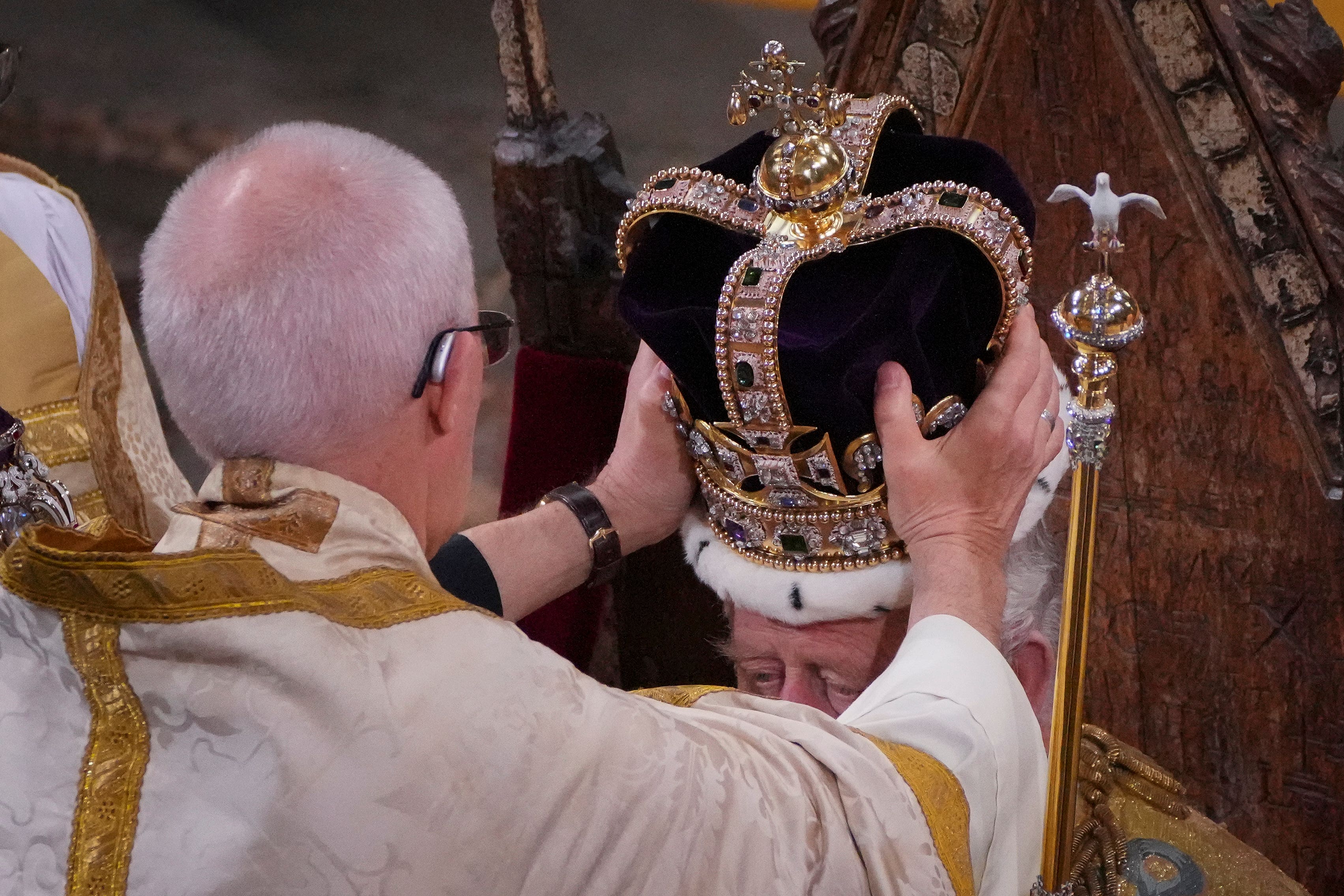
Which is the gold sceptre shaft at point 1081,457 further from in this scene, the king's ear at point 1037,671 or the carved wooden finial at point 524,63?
the carved wooden finial at point 524,63

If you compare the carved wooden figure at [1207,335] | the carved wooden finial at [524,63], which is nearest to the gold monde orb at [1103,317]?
the carved wooden figure at [1207,335]

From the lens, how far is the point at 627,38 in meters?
2.54

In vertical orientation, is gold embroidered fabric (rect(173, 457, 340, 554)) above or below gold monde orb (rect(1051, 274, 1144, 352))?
below

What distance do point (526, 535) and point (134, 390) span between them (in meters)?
0.75

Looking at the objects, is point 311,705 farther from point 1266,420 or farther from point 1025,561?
point 1266,420

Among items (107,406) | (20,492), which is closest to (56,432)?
(107,406)

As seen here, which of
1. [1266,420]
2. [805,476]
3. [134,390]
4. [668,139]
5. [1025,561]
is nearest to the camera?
[805,476]

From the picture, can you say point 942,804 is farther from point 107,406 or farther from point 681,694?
point 107,406

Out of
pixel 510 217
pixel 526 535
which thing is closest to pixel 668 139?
pixel 510 217

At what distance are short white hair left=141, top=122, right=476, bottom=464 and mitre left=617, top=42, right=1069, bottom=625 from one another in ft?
1.25

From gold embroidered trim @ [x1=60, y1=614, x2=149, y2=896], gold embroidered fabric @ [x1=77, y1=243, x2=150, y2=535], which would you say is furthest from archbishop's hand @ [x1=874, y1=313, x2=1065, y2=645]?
gold embroidered fabric @ [x1=77, y1=243, x2=150, y2=535]

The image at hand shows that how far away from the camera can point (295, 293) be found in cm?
110

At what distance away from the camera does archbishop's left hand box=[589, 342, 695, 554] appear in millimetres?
1694

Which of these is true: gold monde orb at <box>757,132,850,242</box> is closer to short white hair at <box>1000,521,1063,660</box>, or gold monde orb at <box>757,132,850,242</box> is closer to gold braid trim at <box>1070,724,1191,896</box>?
short white hair at <box>1000,521,1063,660</box>
